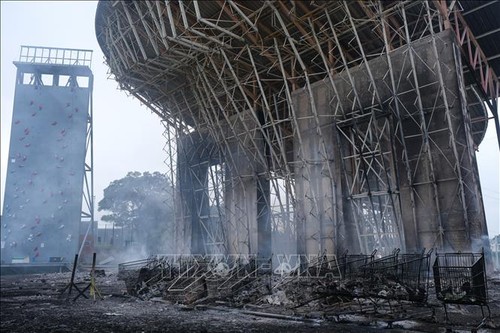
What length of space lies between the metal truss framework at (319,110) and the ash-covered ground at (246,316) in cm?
452

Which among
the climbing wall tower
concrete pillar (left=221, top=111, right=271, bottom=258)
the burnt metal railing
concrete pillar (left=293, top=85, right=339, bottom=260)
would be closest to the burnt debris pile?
the burnt metal railing

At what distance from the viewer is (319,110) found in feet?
55.7

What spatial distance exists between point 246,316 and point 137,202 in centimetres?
4974

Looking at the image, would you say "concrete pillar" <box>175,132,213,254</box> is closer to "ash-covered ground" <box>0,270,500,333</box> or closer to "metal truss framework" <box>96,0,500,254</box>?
"metal truss framework" <box>96,0,500,254</box>

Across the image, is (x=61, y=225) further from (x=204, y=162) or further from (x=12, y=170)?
(x=204, y=162)

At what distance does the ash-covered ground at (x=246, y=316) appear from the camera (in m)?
6.74

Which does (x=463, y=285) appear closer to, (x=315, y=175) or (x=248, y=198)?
(x=315, y=175)

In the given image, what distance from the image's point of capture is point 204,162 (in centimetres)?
2344

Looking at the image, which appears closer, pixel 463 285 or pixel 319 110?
pixel 463 285

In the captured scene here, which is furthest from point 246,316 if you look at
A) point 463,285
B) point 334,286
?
point 463,285

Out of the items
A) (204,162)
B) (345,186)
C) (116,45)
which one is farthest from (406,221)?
(116,45)

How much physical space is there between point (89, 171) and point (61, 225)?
684cm

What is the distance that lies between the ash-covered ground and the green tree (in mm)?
41308

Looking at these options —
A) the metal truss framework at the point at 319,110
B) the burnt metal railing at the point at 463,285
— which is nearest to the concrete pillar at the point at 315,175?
the metal truss framework at the point at 319,110
